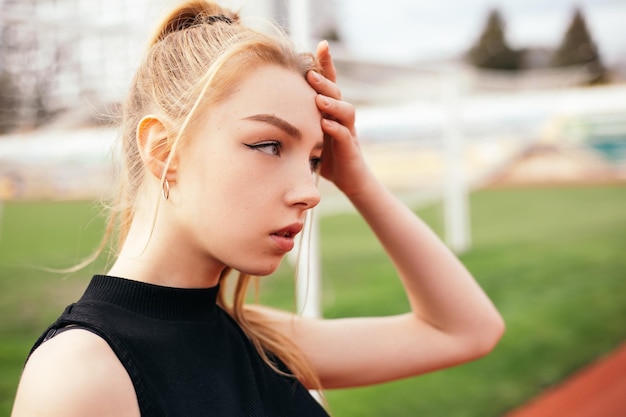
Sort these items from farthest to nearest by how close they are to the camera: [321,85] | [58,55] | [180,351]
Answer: [58,55]
[321,85]
[180,351]

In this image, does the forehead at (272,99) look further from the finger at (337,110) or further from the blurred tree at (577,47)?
the blurred tree at (577,47)

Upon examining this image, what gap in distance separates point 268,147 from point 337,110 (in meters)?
0.19

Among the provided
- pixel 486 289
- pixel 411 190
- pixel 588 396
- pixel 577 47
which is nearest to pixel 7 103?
pixel 588 396

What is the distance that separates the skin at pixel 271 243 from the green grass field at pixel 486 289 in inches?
15.6

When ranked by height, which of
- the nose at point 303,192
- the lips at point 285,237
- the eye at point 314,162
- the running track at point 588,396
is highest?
the eye at point 314,162

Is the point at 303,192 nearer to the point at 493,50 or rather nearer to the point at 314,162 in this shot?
the point at 314,162

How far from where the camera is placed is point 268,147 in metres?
1.03

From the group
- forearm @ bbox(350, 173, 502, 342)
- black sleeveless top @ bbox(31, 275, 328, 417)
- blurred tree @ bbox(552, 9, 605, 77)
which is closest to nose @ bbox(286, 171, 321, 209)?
black sleeveless top @ bbox(31, 275, 328, 417)

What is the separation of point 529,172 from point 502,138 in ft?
5.27

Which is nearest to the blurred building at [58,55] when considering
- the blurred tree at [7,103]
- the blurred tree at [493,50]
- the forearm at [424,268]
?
the blurred tree at [7,103]

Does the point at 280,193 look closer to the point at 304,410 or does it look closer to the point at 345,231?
the point at 304,410

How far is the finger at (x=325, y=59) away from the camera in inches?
46.9

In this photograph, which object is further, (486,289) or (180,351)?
(486,289)

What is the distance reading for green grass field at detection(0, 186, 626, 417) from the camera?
404cm
